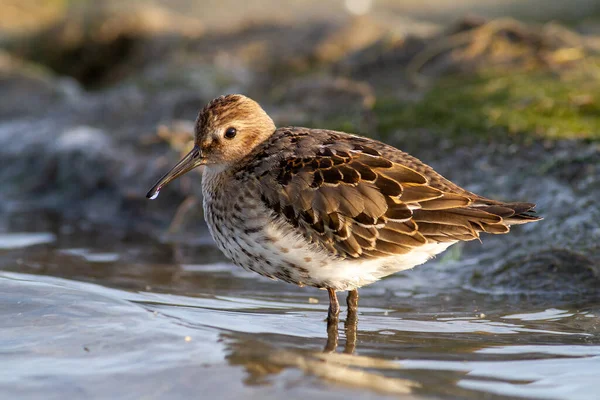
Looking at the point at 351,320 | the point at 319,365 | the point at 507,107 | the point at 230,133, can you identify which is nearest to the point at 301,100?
the point at 507,107

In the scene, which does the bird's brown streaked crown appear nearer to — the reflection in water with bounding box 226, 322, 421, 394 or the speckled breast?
the speckled breast

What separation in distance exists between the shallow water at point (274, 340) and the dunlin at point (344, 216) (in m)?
0.50

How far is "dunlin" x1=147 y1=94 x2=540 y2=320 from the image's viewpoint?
5969 millimetres

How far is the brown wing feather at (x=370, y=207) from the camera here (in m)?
5.97

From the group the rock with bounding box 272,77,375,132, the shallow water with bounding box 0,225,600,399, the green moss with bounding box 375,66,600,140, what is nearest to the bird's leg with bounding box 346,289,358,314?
the shallow water with bounding box 0,225,600,399

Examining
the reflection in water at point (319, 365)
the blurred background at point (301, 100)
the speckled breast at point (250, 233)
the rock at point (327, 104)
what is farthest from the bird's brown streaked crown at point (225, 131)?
the rock at point (327, 104)

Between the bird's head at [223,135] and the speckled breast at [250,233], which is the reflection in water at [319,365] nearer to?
the speckled breast at [250,233]

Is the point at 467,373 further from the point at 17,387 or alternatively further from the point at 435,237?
the point at 17,387

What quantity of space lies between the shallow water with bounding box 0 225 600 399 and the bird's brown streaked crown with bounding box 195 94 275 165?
1224 millimetres

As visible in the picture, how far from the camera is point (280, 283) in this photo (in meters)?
7.99

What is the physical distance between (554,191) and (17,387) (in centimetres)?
526

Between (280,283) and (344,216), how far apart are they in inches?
85.0

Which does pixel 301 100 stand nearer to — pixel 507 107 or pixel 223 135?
pixel 507 107

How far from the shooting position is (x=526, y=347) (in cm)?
564
